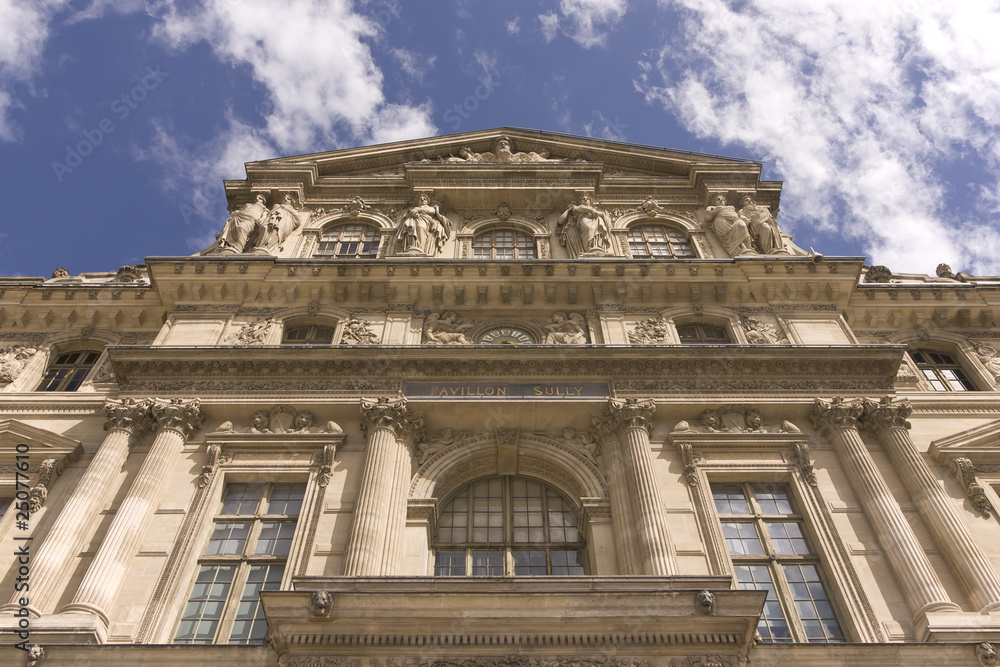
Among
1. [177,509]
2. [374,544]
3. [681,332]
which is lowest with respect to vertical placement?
[374,544]

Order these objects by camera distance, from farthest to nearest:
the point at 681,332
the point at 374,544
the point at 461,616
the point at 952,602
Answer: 1. the point at 681,332
2. the point at 374,544
3. the point at 952,602
4. the point at 461,616

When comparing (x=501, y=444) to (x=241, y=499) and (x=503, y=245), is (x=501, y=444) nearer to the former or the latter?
(x=241, y=499)

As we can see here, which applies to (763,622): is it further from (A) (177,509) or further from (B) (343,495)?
(A) (177,509)

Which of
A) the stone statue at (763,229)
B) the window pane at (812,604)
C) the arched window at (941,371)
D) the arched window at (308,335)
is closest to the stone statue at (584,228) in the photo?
the stone statue at (763,229)

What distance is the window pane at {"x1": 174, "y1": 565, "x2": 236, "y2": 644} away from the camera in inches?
593

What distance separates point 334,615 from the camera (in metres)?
13.0

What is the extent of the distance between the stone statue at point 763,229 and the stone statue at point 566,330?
6.69 meters

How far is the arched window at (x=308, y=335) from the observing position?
72.8 ft

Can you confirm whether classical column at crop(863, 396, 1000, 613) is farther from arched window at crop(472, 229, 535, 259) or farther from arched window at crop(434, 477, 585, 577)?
arched window at crop(472, 229, 535, 259)

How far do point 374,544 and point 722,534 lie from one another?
7085 millimetres

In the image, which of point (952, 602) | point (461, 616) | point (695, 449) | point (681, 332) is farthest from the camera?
point (681, 332)

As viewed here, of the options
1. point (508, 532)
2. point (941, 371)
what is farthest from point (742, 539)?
point (941, 371)

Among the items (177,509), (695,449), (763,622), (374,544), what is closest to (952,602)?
(763,622)

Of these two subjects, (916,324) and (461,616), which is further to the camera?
(916,324)
